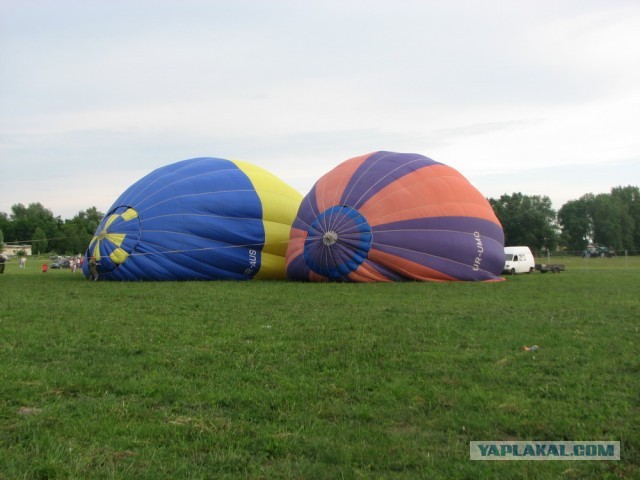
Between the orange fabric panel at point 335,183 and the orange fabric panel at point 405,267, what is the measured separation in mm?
1576

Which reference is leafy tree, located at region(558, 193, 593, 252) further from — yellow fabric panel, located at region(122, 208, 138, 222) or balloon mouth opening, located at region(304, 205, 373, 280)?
yellow fabric panel, located at region(122, 208, 138, 222)

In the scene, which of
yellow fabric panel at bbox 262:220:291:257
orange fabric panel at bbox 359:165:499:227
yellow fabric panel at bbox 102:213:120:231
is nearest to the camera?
orange fabric panel at bbox 359:165:499:227

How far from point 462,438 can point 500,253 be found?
1234cm

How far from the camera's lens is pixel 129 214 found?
15297 millimetres

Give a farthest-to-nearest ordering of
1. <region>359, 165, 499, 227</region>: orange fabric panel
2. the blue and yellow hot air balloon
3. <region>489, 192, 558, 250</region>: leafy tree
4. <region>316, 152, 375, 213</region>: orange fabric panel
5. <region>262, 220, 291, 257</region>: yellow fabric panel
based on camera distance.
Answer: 1. <region>489, 192, 558, 250</region>: leafy tree
2. <region>262, 220, 291, 257</region>: yellow fabric panel
3. the blue and yellow hot air balloon
4. <region>316, 152, 375, 213</region>: orange fabric panel
5. <region>359, 165, 499, 227</region>: orange fabric panel

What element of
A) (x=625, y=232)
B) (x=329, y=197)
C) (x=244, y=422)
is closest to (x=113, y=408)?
(x=244, y=422)

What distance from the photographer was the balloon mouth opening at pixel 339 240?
13.8m

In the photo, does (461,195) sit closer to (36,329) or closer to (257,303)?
(257,303)

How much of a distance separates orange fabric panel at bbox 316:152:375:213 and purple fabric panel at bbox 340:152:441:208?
13 centimetres

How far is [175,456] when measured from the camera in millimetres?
3256

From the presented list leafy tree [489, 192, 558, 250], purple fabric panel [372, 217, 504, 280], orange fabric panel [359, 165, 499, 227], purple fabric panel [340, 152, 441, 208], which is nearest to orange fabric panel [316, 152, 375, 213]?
purple fabric panel [340, 152, 441, 208]

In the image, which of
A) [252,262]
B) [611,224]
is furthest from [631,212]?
[252,262]

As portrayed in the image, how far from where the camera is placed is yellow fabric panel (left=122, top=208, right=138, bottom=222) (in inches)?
599

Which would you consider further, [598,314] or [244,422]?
[598,314]
